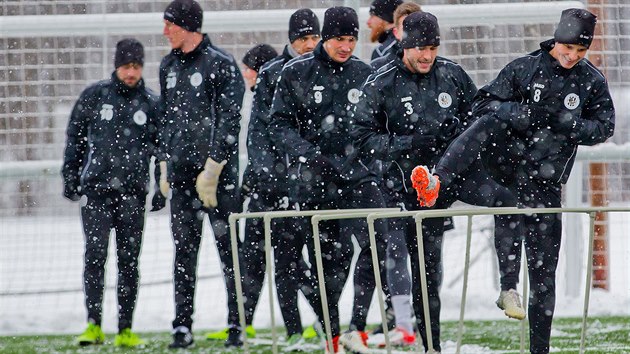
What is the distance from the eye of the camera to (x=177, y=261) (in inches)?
332

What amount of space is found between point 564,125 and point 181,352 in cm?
281

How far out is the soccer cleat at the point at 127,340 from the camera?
28.1ft

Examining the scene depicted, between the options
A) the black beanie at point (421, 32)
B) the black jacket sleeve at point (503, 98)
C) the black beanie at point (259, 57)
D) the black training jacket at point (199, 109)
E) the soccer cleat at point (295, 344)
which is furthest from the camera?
the black beanie at point (259, 57)

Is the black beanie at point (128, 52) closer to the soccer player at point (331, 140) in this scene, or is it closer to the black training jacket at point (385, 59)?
the soccer player at point (331, 140)

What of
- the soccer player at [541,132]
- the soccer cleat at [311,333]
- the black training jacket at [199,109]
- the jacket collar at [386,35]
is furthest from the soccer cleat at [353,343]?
the jacket collar at [386,35]

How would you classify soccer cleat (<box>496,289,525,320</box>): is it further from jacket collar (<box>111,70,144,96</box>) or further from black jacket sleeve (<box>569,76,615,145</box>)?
jacket collar (<box>111,70,144,96</box>)

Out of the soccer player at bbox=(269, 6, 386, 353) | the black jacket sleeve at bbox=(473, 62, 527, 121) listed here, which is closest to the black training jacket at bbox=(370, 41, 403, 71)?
the soccer player at bbox=(269, 6, 386, 353)

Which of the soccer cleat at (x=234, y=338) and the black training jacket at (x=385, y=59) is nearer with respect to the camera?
the black training jacket at (x=385, y=59)

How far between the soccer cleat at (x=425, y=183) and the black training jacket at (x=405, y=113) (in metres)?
0.90

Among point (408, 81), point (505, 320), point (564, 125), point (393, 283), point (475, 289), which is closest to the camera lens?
point (564, 125)

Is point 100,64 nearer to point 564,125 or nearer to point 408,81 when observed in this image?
point 408,81

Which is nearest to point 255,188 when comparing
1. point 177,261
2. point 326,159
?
point 177,261

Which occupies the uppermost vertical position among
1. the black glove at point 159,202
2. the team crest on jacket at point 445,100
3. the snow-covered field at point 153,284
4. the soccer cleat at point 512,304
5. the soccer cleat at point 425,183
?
the team crest on jacket at point 445,100

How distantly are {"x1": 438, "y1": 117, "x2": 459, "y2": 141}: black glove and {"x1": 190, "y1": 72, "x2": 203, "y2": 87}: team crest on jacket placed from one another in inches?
77.6
